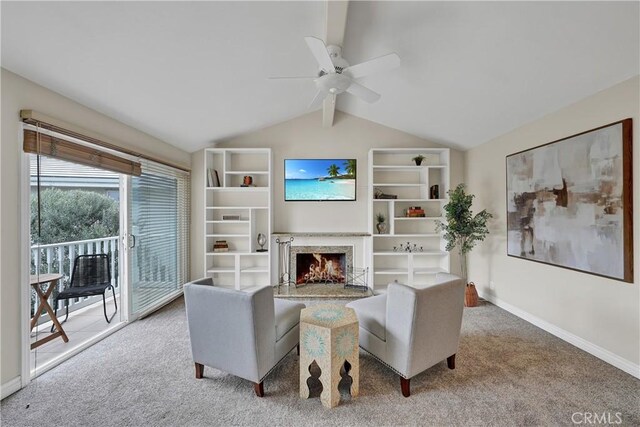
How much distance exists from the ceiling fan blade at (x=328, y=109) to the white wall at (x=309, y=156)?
202 millimetres

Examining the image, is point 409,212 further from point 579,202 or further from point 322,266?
point 579,202

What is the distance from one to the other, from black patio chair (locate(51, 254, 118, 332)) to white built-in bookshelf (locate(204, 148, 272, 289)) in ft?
4.51

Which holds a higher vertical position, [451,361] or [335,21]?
[335,21]

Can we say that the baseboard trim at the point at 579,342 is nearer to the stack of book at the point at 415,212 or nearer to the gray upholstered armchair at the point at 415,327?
the gray upholstered armchair at the point at 415,327

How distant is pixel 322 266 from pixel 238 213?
1689 mm

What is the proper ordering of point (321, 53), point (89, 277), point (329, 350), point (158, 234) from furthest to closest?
point (158, 234)
point (89, 277)
point (321, 53)
point (329, 350)

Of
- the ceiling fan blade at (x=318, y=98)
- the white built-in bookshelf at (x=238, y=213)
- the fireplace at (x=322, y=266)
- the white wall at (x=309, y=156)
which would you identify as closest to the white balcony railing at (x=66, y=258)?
the white wall at (x=309, y=156)

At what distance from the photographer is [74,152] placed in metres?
2.43

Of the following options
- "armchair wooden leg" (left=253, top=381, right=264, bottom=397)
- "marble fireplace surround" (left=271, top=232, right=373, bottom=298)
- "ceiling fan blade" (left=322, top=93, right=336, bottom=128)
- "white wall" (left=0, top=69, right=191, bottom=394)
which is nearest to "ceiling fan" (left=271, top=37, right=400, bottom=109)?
"ceiling fan blade" (left=322, top=93, right=336, bottom=128)

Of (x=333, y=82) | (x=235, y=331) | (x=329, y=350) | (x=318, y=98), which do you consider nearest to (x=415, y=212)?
(x=318, y=98)

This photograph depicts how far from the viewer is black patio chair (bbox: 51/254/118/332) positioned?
9.93ft

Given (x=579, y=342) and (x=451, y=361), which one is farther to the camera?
(x=579, y=342)

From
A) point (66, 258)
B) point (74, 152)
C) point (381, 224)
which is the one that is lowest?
point (66, 258)

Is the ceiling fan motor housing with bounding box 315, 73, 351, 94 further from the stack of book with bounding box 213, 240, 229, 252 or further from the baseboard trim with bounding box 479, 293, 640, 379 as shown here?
the baseboard trim with bounding box 479, 293, 640, 379
